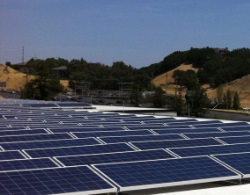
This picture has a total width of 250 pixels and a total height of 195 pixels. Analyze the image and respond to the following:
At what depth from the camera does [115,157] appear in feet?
52.0

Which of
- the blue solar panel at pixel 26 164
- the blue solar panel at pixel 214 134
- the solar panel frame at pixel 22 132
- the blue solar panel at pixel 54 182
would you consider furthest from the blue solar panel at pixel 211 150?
the solar panel frame at pixel 22 132

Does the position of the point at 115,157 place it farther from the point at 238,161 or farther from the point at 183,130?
the point at 183,130

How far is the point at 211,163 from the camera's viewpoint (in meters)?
16.2

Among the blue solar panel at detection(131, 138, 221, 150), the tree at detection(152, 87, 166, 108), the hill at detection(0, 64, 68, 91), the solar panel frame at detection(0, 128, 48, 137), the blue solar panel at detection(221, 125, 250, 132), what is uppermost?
the hill at detection(0, 64, 68, 91)

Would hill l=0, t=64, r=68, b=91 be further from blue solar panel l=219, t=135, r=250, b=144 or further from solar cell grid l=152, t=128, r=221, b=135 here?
blue solar panel l=219, t=135, r=250, b=144

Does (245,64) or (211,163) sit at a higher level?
(245,64)

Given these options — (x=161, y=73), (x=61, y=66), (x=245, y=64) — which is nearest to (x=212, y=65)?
(x=245, y=64)

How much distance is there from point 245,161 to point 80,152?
5.95m

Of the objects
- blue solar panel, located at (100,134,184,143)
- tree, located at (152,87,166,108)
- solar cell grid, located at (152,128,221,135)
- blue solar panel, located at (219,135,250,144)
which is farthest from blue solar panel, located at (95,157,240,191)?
tree, located at (152,87,166,108)

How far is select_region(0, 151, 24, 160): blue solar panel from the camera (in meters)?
14.8

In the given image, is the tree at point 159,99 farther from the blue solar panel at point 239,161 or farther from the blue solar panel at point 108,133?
the blue solar panel at point 239,161

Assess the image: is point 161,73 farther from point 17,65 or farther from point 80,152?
point 80,152

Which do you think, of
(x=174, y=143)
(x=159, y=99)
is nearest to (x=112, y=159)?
(x=174, y=143)

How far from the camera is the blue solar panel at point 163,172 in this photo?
13789 mm
